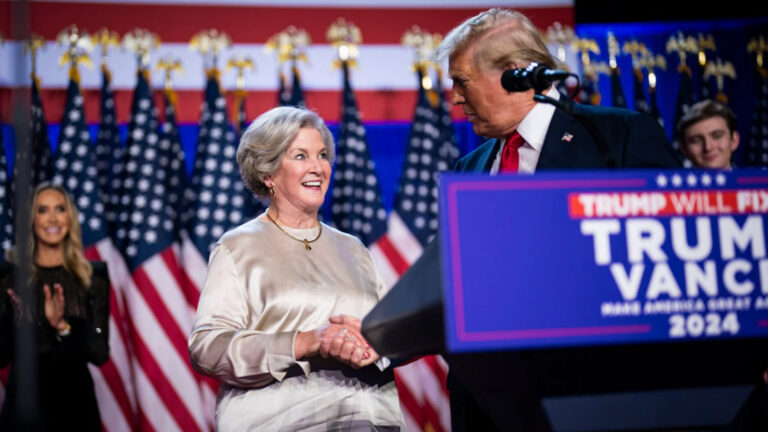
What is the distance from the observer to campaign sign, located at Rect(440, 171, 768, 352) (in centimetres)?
96

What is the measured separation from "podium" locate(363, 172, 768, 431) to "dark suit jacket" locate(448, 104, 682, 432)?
21.4 inches

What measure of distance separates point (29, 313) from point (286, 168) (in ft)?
3.95

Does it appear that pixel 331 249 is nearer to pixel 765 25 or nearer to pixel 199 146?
pixel 199 146

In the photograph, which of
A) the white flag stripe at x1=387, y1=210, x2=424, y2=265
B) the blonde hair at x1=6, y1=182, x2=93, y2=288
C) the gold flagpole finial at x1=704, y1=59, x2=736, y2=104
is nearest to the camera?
the blonde hair at x1=6, y1=182, x2=93, y2=288

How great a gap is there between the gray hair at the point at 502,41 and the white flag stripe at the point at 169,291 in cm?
287

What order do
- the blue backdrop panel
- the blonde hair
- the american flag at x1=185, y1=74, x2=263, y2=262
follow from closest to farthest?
the blonde hair < the american flag at x1=185, y1=74, x2=263, y2=262 < the blue backdrop panel

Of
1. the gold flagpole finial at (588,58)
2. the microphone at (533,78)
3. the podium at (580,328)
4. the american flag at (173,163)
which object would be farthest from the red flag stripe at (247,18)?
the podium at (580,328)

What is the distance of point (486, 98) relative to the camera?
1.92 metres

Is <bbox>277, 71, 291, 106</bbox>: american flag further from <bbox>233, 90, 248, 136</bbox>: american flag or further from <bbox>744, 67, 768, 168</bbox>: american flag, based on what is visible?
<bbox>744, 67, 768, 168</bbox>: american flag

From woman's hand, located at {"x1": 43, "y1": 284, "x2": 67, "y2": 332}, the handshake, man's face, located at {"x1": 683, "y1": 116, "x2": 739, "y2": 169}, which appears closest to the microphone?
the handshake

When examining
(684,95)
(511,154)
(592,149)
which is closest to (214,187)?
Answer: (511,154)

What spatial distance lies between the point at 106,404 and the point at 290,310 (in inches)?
99.8

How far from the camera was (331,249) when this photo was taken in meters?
2.31

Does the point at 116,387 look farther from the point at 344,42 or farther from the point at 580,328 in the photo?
the point at 580,328
